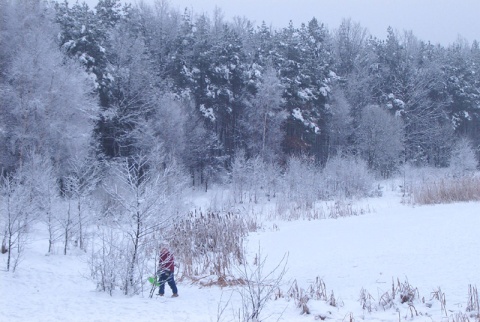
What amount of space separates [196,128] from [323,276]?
2535cm

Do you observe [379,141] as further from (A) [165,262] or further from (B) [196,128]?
(A) [165,262]

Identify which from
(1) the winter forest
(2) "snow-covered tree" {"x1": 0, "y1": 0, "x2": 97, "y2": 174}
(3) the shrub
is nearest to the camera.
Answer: (1) the winter forest

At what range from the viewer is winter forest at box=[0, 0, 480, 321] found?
13.7m

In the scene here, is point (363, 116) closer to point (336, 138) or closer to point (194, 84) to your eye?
point (336, 138)

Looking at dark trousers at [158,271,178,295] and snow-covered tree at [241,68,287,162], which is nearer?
dark trousers at [158,271,178,295]

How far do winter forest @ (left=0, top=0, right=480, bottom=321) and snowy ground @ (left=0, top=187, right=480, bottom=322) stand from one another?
2.49 feet

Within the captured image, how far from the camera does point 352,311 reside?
778cm

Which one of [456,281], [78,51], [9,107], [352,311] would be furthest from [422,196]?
[78,51]

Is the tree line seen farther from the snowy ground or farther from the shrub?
the snowy ground

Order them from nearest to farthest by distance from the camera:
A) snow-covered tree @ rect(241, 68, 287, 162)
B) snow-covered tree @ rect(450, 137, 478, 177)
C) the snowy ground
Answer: the snowy ground, snow-covered tree @ rect(241, 68, 287, 162), snow-covered tree @ rect(450, 137, 478, 177)

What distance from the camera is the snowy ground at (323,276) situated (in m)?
7.78

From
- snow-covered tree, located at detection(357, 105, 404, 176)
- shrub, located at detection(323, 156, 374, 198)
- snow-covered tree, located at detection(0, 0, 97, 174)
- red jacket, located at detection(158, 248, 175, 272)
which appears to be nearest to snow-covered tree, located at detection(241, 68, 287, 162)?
shrub, located at detection(323, 156, 374, 198)

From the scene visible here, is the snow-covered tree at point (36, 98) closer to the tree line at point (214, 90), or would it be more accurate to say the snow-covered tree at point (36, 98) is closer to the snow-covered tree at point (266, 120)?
the tree line at point (214, 90)

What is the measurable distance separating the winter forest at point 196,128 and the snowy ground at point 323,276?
2.49 feet
